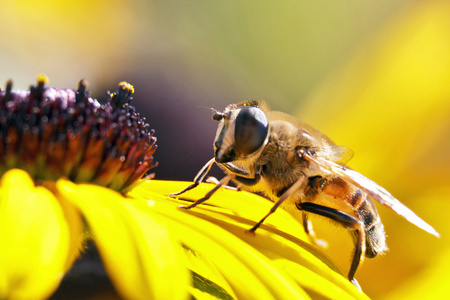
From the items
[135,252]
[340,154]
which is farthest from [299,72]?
[135,252]

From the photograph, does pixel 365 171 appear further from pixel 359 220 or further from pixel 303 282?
pixel 303 282

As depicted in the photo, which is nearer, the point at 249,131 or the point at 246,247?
the point at 246,247

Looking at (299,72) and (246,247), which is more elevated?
(299,72)

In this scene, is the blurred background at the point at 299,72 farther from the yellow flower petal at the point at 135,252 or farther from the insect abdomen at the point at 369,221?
the yellow flower petal at the point at 135,252

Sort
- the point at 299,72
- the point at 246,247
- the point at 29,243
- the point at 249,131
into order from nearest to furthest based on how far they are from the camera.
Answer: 1. the point at 29,243
2. the point at 246,247
3. the point at 249,131
4. the point at 299,72

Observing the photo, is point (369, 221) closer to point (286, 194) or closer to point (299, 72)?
point (286, 194)

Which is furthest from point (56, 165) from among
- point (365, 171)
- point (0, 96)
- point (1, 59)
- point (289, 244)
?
point (1, 59)

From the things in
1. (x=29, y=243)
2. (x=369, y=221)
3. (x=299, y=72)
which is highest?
(x=299, y=72)
